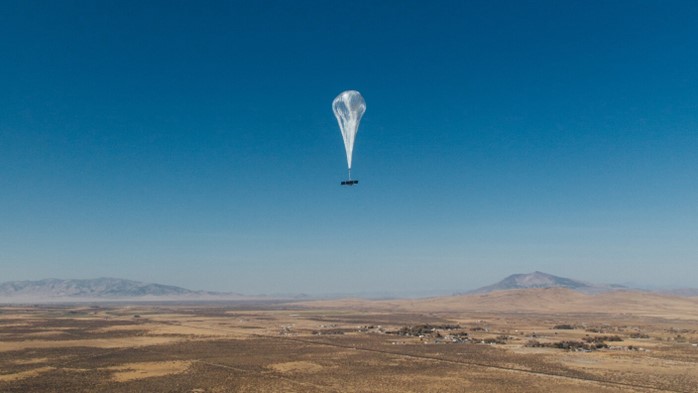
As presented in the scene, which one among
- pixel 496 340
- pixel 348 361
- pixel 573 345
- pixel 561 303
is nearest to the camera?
pixel 348 361

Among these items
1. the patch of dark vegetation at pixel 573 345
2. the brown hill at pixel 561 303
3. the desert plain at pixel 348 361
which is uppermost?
the brown hill at pixel 561 303

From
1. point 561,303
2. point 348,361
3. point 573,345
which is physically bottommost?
point 348,361

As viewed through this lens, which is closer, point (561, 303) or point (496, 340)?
point (496, 340)

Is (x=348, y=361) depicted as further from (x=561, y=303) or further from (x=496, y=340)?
(x=561, y=303)

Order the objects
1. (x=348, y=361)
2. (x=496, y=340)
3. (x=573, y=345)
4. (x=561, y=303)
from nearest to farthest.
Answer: (x=348, y=361)
(x=573, y=345)
(x=496, y=340)
(x=561, y=303)

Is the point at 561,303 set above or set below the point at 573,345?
above

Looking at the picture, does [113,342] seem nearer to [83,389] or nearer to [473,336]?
[83,389]

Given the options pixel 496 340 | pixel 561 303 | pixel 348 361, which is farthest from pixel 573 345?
pixel 561 303

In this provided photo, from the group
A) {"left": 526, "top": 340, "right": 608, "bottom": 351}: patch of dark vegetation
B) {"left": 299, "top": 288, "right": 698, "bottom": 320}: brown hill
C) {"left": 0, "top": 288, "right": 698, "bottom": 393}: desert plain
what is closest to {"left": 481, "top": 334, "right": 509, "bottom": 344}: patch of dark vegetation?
{"left": 0, "top": 288, "right": 698, "bottom": 393}: desert plain

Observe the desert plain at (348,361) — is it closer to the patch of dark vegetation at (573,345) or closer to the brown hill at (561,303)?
the patch of dark vegetation at (573,345)

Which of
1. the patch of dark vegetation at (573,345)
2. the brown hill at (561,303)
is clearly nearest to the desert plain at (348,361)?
the patch of dark vegetation at (573,345)

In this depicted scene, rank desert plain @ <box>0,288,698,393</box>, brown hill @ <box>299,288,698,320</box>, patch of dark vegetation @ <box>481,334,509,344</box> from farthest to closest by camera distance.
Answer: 1. brown hill @ <box>299,288,698,320</box>
2. patch of dark vegetation @ <box>481,334,509,344</box>
3. desert plain @ <box>0,288,698,393</box>

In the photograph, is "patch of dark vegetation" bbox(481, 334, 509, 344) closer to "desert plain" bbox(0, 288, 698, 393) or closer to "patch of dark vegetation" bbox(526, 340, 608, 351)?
"desert plain" bbox(0, 288, 698, 393)
